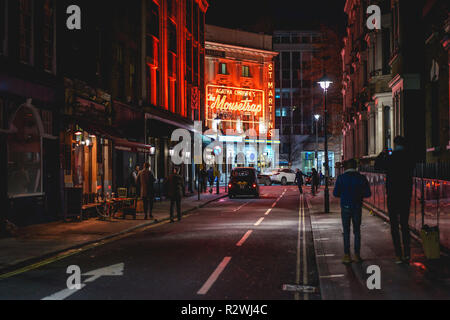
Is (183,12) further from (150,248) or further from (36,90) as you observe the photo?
(150,248)

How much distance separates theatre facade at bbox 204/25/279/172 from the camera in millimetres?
66125

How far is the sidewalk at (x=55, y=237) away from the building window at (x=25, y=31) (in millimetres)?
5616

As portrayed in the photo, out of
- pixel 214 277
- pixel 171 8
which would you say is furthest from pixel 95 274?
pixel 171 8

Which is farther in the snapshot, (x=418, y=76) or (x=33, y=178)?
(x=418, y=76)

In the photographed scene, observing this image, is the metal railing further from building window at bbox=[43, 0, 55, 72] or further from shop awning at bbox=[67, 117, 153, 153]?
building window at bbox=[43, 0, 55, 72]

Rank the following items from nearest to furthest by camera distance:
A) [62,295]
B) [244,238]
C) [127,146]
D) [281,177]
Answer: [62,295]
[244,238]
[127,146]
[281,177]

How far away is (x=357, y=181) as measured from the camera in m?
10.7

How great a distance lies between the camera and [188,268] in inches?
410

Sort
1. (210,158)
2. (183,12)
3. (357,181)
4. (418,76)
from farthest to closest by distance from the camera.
Result: (210,158), (183,12), (418,76), (357,181)

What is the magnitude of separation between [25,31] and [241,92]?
2012 inches

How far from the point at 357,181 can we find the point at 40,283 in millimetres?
5910

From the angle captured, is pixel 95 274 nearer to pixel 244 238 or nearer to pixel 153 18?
pixel 244 238
